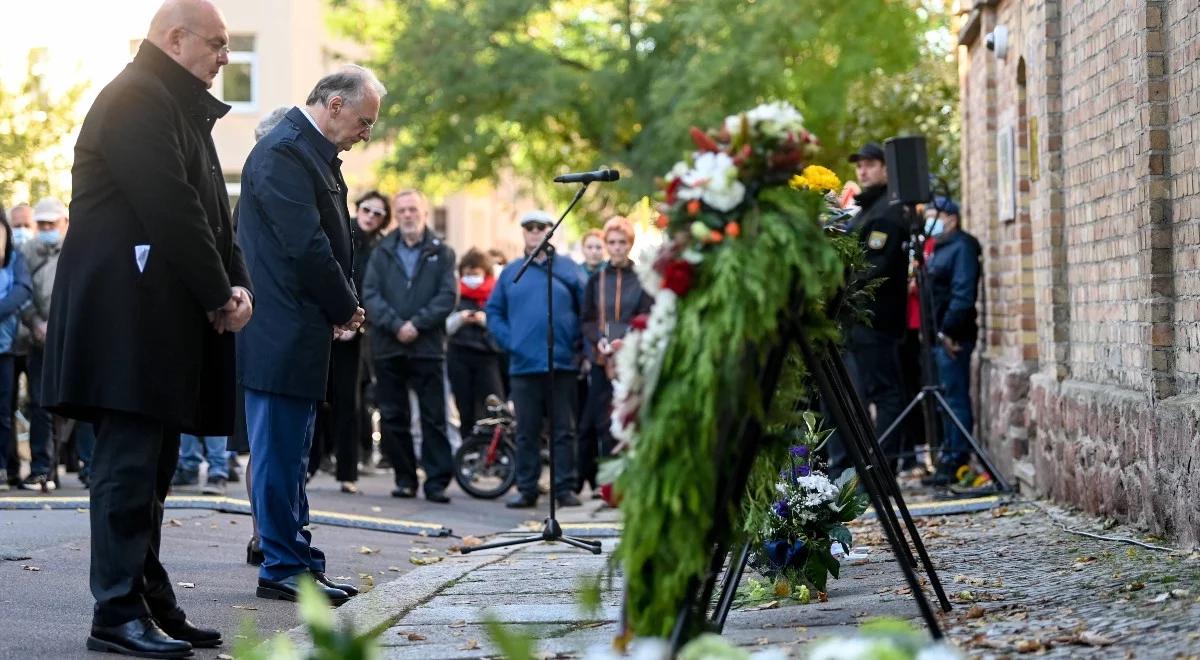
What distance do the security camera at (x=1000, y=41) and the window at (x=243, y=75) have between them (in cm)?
2686

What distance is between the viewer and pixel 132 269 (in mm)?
6023

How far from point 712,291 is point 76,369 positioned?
97.5 inches

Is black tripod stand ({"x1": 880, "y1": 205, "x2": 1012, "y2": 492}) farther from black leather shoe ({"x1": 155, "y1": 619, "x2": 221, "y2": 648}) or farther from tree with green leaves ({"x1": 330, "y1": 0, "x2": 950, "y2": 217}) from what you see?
tree with green leaves ({"x1": 330, "y1": 0, "x2": 950, "y2": 217})

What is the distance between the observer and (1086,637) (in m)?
5.43

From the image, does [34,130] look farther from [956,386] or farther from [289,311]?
[289,311]

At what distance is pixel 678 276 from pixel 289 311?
3.41 meters

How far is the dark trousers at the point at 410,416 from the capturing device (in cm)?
1297

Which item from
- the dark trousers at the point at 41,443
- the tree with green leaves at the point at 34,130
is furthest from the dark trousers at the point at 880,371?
the tree with green leaves at the point at 34,130

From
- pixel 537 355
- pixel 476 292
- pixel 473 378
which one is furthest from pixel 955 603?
pixel 476 292

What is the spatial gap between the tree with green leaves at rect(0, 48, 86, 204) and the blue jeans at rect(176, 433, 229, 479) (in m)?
15.9

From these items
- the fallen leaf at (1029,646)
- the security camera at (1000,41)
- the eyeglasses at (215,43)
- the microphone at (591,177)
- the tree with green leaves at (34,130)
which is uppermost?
the tree with green leaves at (34,130)

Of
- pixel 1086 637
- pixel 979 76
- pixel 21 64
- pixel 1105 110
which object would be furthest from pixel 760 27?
pixel 1086 637

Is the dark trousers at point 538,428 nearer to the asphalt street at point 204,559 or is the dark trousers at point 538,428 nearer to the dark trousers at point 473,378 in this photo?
the asphalt street at point 204,559

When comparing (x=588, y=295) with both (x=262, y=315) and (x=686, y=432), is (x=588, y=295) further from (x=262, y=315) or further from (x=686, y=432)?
(x=686, y=432)
